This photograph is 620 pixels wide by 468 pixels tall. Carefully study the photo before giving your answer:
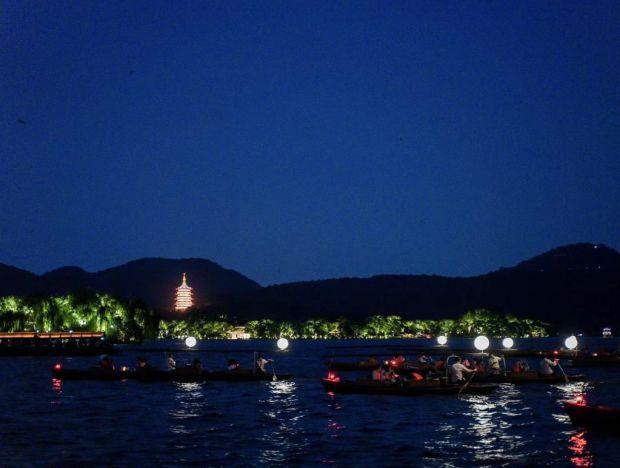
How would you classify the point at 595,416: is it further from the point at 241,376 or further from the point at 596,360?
the point at 596,360

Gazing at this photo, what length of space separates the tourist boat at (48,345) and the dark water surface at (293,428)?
72.7 meters

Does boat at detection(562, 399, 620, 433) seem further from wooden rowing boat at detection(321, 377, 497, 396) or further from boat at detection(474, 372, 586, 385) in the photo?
boat at detection(474, 372, 586, 385)

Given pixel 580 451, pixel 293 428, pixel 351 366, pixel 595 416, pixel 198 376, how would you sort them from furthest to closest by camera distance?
pixel 351 366 < pixel 198 376 < pixel 293 428 < pixel 595 416 < pixel 580 451

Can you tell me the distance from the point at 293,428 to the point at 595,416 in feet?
43.7

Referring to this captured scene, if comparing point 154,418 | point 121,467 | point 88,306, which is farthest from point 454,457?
point 88,306

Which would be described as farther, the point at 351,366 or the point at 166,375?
the point at 351,366

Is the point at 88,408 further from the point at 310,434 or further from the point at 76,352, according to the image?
the point at 76,352

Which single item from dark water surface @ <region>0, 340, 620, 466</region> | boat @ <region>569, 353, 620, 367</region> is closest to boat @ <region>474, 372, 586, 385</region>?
dark water surface @ <region>0, 340, 620, 466</region>

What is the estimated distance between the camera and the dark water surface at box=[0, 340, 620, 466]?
29812 mm

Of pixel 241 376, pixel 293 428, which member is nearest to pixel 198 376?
pixel 241 376

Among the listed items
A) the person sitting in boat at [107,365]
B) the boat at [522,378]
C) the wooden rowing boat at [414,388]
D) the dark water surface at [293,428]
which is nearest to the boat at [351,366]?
the dark water surface at [293,428]

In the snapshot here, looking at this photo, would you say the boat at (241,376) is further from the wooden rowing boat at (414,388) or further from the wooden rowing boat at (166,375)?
the wooden rowing boat at (414,388)

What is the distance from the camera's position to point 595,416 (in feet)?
116

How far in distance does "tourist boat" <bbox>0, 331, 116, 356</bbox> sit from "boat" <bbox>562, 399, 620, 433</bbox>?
105 meters
